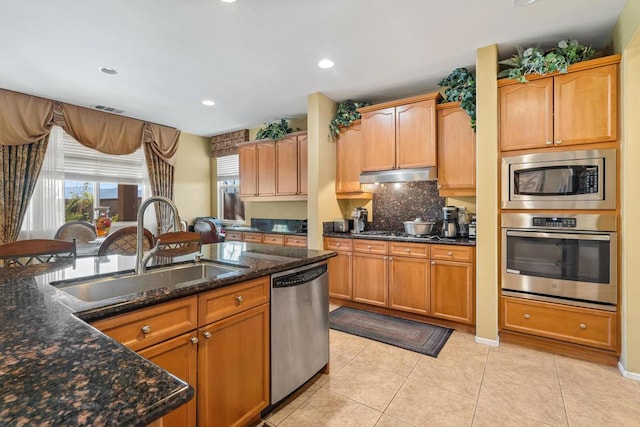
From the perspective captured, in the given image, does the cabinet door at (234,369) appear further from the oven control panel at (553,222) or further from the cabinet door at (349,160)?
the cabinet door at (349,160)

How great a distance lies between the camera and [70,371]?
64 cm

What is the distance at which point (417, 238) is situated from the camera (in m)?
3.32

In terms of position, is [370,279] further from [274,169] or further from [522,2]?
[522,2]

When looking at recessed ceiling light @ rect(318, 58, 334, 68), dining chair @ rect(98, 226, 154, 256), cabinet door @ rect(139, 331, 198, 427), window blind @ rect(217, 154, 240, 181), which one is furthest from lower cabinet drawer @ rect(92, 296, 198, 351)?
window blind @ rect(217, 154, 240, 181)

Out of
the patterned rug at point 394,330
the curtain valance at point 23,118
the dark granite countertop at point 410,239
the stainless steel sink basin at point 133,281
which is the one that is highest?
the curtain valance at point 23,118

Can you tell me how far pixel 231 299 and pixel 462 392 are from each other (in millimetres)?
1723

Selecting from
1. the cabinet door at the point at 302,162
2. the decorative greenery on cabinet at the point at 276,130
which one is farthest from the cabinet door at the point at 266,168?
the cabinet door at the point at 302,162

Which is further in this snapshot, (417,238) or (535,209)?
(417,238)

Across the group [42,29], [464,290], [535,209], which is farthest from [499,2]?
[42,29]

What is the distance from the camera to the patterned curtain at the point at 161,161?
16.6 ft

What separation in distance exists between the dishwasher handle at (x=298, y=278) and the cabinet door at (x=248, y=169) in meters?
3.20

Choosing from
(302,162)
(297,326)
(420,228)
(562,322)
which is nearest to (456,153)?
(420,228)

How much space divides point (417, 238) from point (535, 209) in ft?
3.59

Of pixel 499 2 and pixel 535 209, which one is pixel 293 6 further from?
pixel 535 209
